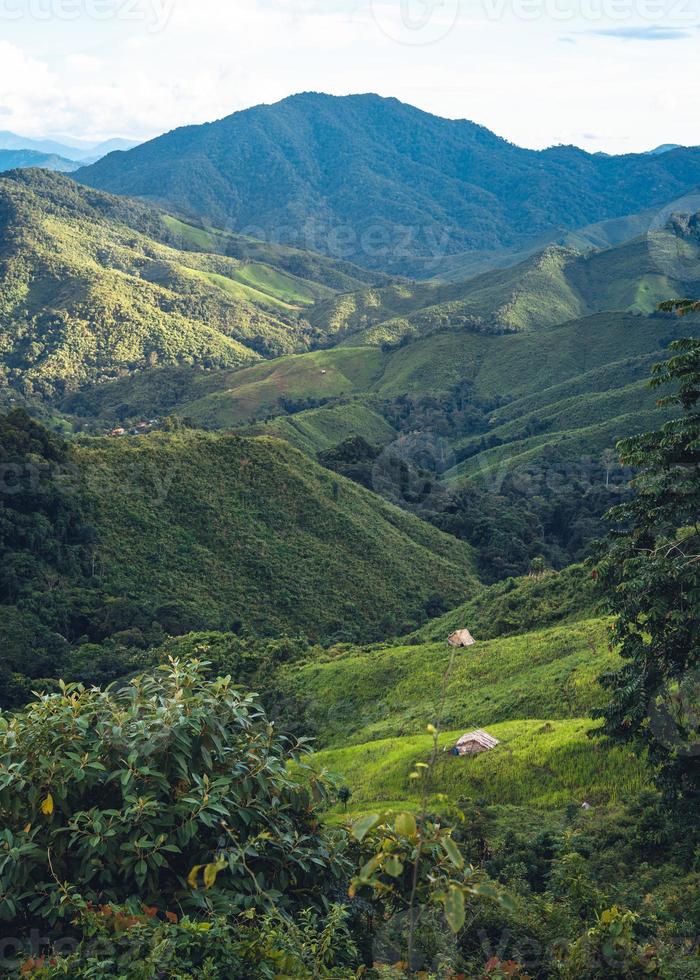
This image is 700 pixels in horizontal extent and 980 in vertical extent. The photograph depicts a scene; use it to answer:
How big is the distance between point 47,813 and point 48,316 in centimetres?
17326

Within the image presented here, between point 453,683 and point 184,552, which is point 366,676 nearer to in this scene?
point 453,683

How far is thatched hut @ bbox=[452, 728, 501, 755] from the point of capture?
25.2 m

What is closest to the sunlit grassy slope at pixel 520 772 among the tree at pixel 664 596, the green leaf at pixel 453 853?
the tree at pixel 664 596

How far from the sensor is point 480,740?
83.0 ft

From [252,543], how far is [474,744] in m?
32.4

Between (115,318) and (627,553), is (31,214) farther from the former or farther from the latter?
(627,553)

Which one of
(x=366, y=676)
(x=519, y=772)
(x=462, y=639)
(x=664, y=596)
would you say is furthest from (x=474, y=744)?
(x=462, y=639)

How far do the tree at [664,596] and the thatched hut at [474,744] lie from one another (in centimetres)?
958

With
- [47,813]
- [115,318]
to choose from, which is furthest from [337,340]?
[47,813]

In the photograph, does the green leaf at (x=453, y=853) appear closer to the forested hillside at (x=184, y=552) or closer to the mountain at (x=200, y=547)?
the forested hillside at (x=184, y=552)

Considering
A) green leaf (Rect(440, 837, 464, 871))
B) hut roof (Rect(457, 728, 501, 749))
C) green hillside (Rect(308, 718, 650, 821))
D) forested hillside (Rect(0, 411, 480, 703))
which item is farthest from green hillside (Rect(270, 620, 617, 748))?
green leaf (Rect(440, 837, 464, 871))

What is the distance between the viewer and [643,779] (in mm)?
20203

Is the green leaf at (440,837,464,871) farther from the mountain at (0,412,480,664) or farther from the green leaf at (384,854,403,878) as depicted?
the mountain at (0,412,480,664)

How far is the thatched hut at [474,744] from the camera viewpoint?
82.5ft
